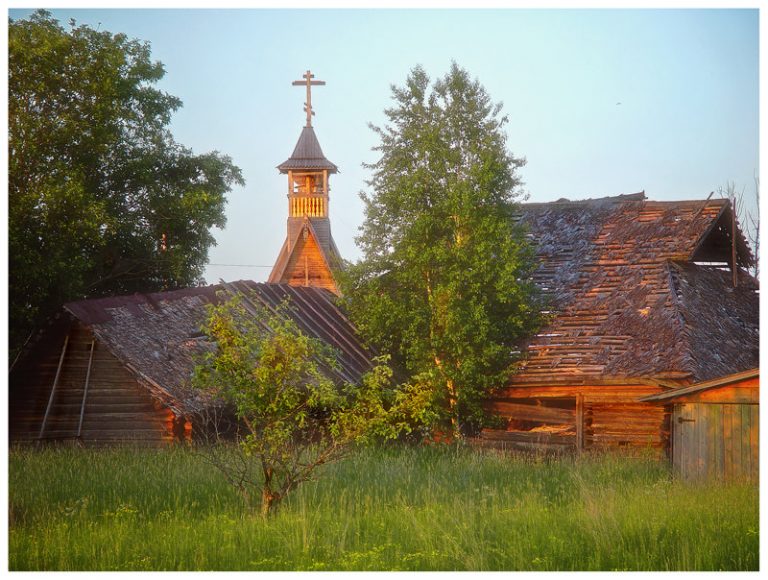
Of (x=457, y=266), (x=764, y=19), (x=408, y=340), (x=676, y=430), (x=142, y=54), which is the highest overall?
(x=142, y=54)

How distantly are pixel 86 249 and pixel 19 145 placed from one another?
11.6 ft

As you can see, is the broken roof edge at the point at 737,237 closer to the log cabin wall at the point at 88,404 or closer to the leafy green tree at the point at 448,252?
the leafy green tree at the point at 448,252

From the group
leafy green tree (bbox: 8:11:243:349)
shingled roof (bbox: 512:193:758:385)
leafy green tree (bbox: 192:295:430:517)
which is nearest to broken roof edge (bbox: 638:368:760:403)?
shingled roof (bbox: 512:193:758:385)

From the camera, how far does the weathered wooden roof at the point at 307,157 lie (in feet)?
134

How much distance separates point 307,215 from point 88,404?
21.3 metres

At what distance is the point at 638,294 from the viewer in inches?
882

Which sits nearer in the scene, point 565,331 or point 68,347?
point 68,347

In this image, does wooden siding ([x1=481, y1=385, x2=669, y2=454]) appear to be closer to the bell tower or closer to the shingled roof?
the shingled roof

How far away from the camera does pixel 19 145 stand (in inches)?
841

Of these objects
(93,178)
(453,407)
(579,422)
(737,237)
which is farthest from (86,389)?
(737,237)

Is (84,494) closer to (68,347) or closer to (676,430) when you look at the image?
(68,347)

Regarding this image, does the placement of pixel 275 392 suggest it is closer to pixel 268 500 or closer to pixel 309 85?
pixel 268 500

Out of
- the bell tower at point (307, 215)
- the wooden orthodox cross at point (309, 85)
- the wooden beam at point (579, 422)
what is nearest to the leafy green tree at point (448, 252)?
the wooden beam at point (579, 422)

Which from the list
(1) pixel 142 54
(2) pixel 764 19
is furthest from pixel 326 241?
(2) pixel 764 19
